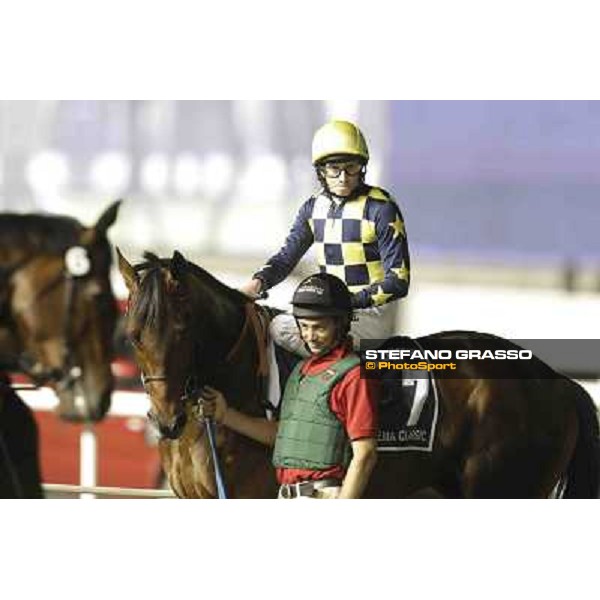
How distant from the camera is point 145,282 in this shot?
5621mm

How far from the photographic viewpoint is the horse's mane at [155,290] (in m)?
5.60

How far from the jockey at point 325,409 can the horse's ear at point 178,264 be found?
333 mm

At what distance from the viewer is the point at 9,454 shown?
5.77 meters

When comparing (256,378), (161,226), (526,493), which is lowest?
(526,493)

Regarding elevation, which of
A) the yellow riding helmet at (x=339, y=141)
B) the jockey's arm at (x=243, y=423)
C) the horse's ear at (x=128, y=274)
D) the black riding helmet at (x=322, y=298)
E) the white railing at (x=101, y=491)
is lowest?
the white railing at (x=101, y=491)

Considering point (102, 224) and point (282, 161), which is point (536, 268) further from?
point (102, 224)

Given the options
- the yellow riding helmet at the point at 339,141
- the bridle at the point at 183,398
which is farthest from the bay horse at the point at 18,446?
the yellow riding helmet at the point at 339,141

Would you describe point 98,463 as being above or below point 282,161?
below

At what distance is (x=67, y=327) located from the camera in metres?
5.71

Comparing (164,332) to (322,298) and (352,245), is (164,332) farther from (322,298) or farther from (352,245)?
(352,245)

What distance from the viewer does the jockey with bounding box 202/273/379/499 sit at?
567cm

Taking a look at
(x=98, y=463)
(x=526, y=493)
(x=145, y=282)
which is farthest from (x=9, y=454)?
(x=526, y=493)

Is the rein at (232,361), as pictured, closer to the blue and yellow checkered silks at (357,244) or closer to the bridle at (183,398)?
the bridle at (183,398)

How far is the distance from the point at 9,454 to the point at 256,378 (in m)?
0.76
